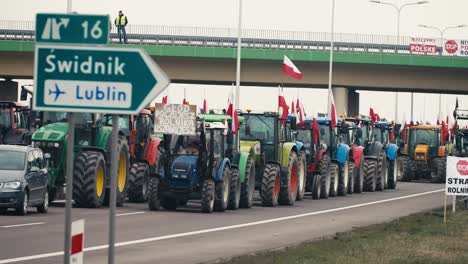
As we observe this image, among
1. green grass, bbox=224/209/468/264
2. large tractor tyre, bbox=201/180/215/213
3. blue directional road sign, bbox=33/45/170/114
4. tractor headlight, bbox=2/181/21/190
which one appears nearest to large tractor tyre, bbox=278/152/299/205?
large tractor tyre, bbox=201/180/215/213

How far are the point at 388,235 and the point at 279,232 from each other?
2235 millimetres

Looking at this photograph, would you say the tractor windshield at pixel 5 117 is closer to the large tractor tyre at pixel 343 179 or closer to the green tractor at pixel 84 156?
the green tractor at pixel 84 156

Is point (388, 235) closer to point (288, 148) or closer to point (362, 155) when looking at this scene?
point (288, 148)

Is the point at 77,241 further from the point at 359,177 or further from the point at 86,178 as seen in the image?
the point at 359,177

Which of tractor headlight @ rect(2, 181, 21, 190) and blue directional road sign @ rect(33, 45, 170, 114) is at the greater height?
blue directional road sign @ rect(33, 45, 170, 114)

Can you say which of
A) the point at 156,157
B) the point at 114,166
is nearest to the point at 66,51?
the point at 114,166

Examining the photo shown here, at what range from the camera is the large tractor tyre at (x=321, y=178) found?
134 ft

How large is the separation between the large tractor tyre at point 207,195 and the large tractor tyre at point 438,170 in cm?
3049

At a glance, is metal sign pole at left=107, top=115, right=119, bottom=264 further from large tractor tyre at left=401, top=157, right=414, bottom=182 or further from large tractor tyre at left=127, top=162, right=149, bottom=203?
large tractor tyre at left=401, top=157, right=414, bottom=182

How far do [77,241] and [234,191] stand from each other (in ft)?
69.9

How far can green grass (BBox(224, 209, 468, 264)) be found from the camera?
62.3 ft

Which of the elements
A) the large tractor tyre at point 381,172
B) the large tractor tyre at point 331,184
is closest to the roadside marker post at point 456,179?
the large tractor tyre at point 331,184

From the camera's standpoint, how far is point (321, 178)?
41.5 metres

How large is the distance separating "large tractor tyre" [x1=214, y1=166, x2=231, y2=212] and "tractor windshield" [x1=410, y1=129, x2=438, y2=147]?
3138cm
